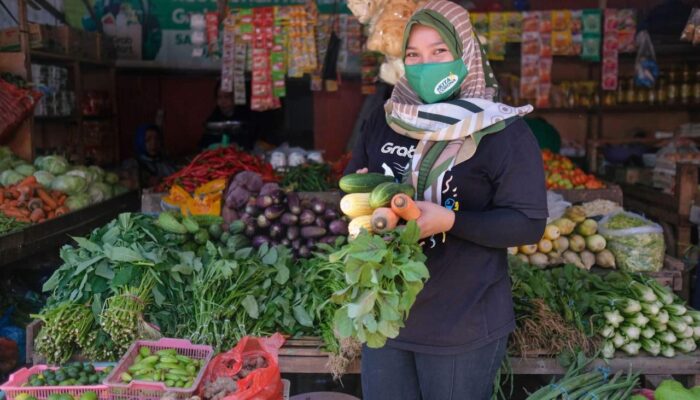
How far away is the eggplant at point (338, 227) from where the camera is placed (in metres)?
3.92

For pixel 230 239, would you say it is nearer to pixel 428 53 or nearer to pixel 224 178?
pixel 224 178

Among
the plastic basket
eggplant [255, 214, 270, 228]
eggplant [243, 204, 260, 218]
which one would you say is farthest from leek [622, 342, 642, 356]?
the plastic basket

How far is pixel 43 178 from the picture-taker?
5.83 metres

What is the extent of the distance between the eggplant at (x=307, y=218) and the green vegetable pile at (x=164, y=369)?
1.20 m

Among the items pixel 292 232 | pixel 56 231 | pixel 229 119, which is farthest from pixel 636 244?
pixel 229 119

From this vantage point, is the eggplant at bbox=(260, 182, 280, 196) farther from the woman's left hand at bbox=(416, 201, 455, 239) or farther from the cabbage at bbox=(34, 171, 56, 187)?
the cabbage at bbox=(34, 171, 56, 187)

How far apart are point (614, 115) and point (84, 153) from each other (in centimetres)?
626

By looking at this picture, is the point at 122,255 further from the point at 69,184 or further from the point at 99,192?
the point at 99,192

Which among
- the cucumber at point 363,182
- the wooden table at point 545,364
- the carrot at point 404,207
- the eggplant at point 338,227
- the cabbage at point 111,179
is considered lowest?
the wooden table at point 545,364

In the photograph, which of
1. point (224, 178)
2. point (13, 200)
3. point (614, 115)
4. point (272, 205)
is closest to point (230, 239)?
point (272, 205)

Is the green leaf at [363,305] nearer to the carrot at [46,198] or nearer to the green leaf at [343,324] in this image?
the green leaf at [343,324]

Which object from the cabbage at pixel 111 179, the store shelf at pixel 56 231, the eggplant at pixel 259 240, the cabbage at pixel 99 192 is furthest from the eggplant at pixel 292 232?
the cabbage at pixel 111 179

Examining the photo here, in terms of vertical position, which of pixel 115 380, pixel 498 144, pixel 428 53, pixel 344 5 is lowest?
pixel 115 380

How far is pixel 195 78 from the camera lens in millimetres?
8844
